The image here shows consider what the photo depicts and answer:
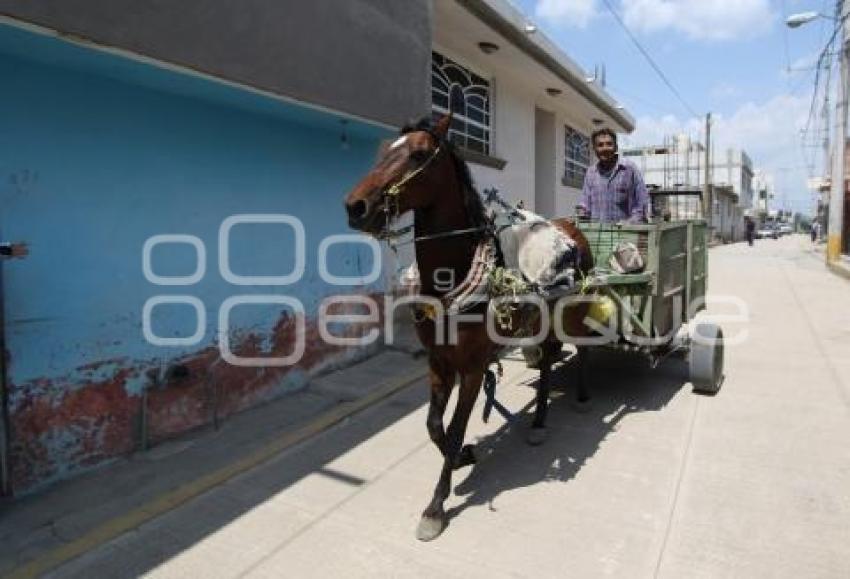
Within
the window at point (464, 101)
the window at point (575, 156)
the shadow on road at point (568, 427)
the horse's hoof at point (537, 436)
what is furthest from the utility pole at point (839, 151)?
the horse's hoof at point (537, 436)

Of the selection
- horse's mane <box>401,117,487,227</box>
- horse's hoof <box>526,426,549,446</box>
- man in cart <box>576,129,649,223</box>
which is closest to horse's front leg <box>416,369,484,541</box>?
horse's mane <box>401,117,487,227</box>

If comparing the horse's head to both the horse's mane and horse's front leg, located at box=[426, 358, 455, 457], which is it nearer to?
the horse's mane

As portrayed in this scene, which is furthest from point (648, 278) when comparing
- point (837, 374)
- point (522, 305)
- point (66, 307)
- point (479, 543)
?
point (66, 307)

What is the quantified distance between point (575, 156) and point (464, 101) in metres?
7.78

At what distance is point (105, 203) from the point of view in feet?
13.8

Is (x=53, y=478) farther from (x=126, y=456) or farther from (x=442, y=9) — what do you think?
(x=442, y=9)

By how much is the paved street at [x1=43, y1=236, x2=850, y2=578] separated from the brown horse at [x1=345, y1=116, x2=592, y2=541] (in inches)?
15.1

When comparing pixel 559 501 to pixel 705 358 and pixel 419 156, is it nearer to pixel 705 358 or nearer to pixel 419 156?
pixel 419 156

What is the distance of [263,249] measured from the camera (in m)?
5.71

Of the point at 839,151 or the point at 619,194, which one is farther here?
the point at 839,151

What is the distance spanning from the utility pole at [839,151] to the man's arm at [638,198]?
53.8ft

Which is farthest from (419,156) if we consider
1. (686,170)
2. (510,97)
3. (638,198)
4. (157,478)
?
(686,170)

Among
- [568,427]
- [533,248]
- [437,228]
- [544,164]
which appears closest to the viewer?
[437,228]

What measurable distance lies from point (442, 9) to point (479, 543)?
6.60m
